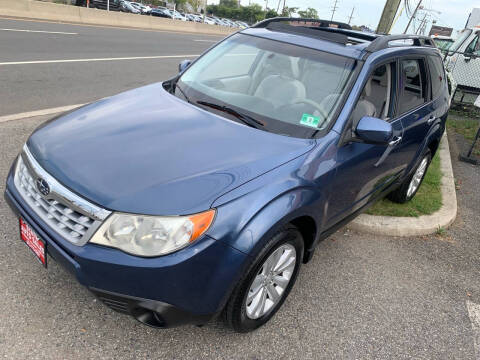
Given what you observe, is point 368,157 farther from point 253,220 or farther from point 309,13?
point 309,13

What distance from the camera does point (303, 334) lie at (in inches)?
102

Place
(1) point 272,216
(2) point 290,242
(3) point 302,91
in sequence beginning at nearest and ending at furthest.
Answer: (1) point 272,216, (2) point 290,242, (3) point 302,91

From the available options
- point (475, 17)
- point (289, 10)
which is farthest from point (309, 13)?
point (475, 17)

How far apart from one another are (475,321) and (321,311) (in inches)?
48.3

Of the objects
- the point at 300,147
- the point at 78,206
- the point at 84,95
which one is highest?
the point at 300,147

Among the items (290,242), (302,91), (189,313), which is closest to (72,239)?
(189,313)

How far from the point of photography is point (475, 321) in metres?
3.04

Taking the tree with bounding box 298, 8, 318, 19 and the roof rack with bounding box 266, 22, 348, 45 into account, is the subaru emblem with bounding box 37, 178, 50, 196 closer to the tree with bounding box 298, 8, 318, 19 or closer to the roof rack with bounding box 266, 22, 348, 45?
the roof rack with bounding box 266, 22, 348, 45

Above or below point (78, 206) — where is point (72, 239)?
below

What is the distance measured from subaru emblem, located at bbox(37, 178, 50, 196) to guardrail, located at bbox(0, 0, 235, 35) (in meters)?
16.1

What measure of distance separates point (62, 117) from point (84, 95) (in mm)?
4284

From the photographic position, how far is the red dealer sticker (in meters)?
2.17

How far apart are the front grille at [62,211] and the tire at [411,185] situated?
11.4 ft

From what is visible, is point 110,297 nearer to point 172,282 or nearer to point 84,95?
point 172,282
